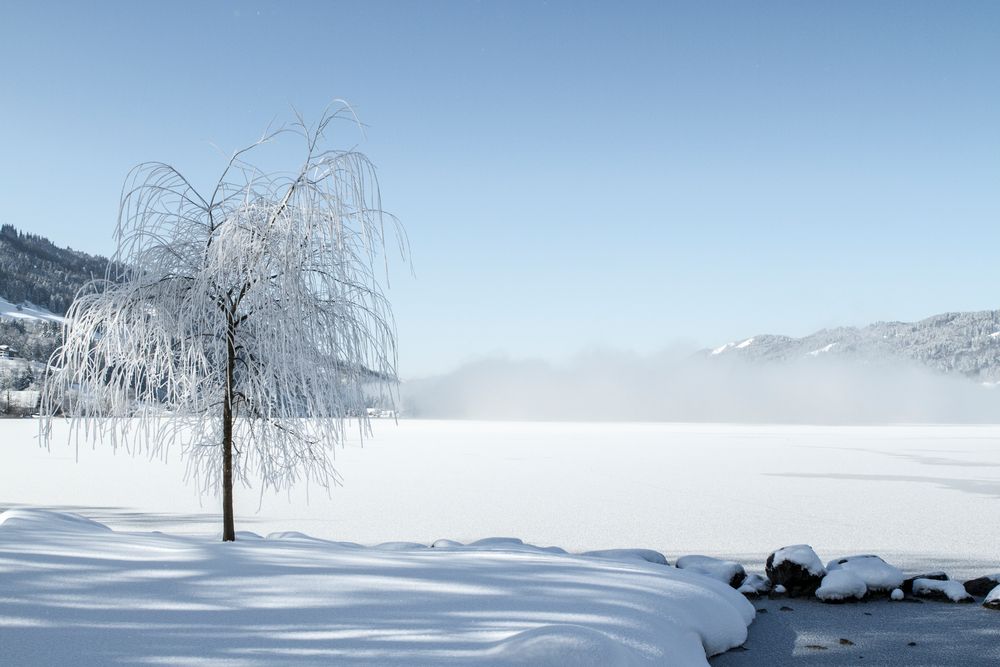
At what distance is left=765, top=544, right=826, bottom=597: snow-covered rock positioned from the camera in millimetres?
6637

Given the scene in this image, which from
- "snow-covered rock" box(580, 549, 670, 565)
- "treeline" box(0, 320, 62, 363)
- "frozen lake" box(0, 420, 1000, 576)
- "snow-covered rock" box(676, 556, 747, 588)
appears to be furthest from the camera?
"treeline" box(0, 320, 62, 363)

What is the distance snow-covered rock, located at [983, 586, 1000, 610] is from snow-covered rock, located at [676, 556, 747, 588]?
2.07 meters

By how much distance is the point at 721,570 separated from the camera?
681 cm

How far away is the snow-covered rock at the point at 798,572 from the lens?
6.64 metres

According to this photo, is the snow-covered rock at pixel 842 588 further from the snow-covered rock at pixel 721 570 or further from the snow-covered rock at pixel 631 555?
the snow-covered rock at pixel 631 555

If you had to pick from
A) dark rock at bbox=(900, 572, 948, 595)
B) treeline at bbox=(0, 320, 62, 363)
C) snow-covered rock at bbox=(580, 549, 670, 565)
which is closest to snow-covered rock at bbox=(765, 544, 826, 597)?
dark rock at bbox=(900, 572, 948, 595)

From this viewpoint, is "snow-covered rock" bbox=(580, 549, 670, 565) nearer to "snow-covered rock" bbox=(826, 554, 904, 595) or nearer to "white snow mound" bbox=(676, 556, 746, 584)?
"white snow mound" bbox=(676, 556, 746, 584)

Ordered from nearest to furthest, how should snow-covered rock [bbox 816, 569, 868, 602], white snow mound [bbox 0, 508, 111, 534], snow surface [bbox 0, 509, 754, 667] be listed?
snow surface [bbox 0, 509, 754, 667] < white snow mound [bbox 0, 508, 111, 534] < snow-covered rock [bbox 816, 569, 868, 602]

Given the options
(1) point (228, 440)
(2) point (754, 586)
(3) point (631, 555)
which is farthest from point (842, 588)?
(1) point (228, 440)

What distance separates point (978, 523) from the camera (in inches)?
435

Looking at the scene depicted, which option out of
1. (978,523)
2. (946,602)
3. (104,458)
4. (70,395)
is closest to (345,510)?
(70,395)

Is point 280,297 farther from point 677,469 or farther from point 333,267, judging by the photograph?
point 677,469

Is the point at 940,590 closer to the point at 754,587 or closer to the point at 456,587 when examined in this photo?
the point at 754,587

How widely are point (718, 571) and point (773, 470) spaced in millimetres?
14504
